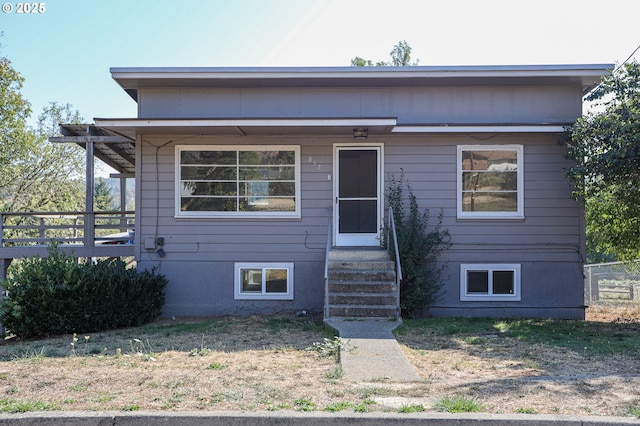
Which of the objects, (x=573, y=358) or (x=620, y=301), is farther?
(x=620, y=301)

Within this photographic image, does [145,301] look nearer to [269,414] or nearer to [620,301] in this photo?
[269,414]

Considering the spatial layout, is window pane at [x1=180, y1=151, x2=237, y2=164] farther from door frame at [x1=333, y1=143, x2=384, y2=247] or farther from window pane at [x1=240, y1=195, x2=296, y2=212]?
door frame at [x1=333, y1=143, x2=384, y2=247]

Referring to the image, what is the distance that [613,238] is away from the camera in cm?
1095

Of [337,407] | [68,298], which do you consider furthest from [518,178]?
[68,298]

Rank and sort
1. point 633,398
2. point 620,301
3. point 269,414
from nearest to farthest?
point 269,414 → point 633,398 → point 620,301

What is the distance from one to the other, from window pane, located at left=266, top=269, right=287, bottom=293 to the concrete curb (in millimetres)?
6461

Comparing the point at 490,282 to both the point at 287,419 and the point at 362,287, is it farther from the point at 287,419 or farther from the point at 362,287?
the point at 287,419

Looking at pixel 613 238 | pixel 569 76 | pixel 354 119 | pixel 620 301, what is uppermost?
pixel 569 76

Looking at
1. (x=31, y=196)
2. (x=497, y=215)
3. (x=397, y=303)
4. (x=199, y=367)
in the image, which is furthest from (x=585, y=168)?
(x=31, y=196)

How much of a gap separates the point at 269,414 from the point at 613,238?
9494mm

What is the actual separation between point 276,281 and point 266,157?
2.55 metres

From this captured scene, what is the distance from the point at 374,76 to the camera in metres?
10.4

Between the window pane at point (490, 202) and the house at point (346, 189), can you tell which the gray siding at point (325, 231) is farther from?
the window pane at point (490, 202)

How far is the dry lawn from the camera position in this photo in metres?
4.46
